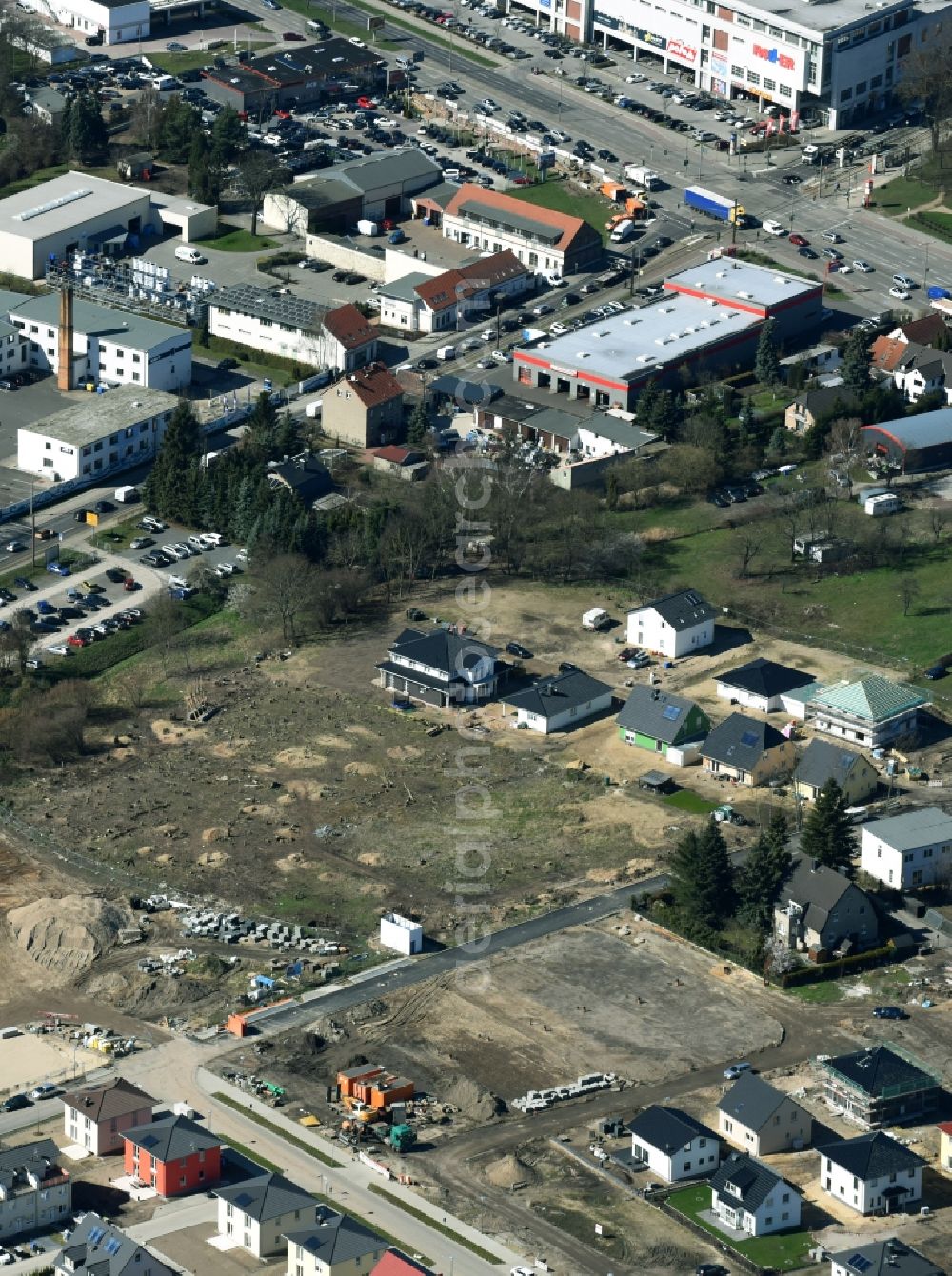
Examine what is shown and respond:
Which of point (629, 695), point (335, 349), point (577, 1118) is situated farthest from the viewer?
point (335, 349)

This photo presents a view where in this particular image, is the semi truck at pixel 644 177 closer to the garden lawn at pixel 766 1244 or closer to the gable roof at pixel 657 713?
the gable roof at pixel 657 713

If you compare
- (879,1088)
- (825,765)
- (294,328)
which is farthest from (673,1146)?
(294,328)

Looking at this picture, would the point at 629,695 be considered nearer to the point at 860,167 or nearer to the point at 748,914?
the point at 748,914

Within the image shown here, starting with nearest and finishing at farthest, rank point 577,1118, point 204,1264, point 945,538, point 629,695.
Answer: point 204,1264 < point 577,1118 < point 629,695 < point 945,538

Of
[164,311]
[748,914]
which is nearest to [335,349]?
[164,311]

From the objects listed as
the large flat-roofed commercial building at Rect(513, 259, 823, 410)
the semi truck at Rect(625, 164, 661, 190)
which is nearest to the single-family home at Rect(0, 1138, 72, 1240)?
the large flat-roofed commercial building at Rect(513, 259, 823, 410)

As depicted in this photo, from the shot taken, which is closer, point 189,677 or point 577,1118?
point 577,1118
